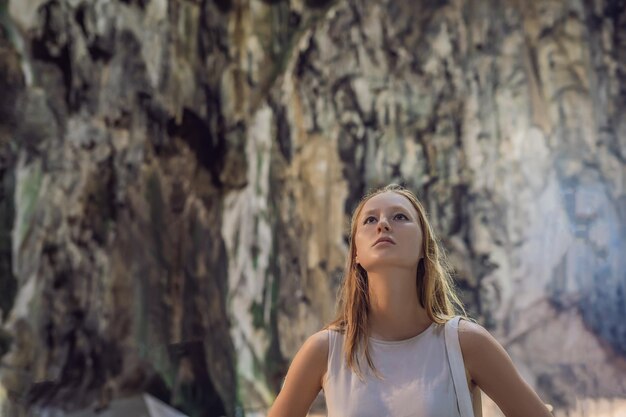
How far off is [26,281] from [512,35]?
3.88 metres

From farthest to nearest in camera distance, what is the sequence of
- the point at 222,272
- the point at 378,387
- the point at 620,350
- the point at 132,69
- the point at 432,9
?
the point at 432,9 < the point at 620,350 < the point at 222,272 < the point at 132,69 < the point at 378,387

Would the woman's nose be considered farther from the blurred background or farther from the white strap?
the blurred background

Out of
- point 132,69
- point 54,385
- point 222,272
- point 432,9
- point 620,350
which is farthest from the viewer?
point 432,9

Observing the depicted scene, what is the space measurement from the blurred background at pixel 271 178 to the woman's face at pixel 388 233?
8.55 ft

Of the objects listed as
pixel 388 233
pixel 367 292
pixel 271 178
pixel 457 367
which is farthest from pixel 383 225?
pixel 271 178

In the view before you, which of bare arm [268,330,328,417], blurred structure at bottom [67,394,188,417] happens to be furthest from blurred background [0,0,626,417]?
bare arm [268,330,328,417]

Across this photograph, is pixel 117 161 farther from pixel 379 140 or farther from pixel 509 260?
pixel 509 260

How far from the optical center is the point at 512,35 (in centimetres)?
528

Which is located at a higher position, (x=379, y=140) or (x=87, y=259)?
(x=379, y=140)

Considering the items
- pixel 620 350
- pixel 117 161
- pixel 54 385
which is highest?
pixel 117 161

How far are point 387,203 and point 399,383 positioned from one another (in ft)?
0.96

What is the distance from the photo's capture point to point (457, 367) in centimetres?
95

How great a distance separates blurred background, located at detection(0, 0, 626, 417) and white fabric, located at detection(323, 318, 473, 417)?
2623 millimetres

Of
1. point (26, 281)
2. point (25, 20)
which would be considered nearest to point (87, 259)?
point (26, 281)
